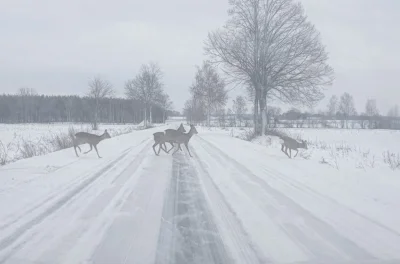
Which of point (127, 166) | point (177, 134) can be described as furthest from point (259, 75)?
point (127, 166)

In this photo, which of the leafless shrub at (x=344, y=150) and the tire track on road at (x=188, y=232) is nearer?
the tire track on road at (x=188, y=232)

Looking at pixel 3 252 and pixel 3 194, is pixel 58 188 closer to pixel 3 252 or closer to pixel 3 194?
pixel 3 194

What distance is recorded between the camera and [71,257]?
12.4ft

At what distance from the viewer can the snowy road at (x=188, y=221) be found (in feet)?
12.9

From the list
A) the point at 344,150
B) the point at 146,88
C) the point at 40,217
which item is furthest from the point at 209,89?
the point at 40,217

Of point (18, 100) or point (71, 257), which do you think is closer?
point (71, 257)

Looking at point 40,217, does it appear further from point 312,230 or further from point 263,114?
point 263,114

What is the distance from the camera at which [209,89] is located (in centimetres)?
5447

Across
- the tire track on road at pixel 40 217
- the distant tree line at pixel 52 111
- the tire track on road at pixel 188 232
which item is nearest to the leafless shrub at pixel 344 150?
the tire track on road at pixel 188 232

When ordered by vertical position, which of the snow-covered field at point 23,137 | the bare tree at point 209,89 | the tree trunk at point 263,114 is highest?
the bare tree at point 209,89

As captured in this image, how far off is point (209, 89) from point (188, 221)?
50.0m

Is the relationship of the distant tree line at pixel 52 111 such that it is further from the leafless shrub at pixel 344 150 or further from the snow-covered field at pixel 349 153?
the leafless shrub at pixel 344 150

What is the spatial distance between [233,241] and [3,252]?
283 cm

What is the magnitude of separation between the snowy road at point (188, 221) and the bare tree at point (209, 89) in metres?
43.8
